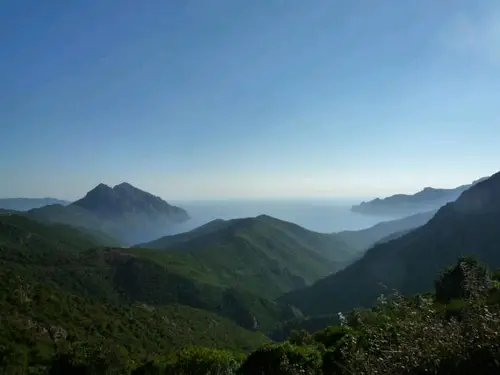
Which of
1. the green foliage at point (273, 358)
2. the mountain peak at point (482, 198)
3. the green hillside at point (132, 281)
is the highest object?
the mountain peak at point (482, 198)

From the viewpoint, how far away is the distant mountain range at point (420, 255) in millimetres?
143250

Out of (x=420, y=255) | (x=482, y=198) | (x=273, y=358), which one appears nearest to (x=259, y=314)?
(x=420, y=255)

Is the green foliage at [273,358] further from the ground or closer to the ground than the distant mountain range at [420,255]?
further from the ground

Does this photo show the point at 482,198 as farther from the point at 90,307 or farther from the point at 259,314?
the point at 90,307

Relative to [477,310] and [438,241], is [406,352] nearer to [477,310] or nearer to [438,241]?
[477,310]

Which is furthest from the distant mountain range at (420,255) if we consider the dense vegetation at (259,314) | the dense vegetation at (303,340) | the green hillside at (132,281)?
the dense vegetation at (303,340)

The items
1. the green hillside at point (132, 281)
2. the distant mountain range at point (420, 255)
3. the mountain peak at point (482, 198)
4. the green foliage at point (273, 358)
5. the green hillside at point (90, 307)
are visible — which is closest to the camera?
the green foliage at point (273, 358)

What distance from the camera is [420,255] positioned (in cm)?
15812

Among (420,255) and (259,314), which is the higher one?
(420,255)

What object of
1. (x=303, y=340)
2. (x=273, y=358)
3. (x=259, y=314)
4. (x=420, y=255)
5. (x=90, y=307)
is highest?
(x=273, y=358)

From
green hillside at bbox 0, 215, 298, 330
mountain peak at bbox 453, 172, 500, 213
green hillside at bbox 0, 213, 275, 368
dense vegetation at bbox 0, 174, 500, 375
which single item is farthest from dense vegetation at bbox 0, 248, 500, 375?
mountain peak at bbox 453, 172, 500, 213

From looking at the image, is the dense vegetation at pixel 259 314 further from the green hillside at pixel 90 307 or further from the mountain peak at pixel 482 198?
the mountain peak at pixel 482 198

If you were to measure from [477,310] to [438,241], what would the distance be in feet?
560

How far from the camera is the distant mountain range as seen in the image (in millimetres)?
143250
